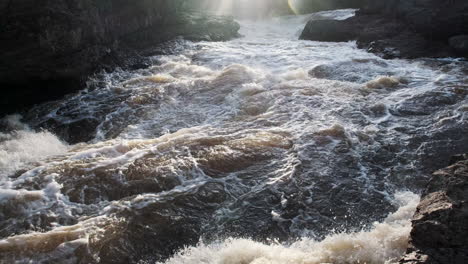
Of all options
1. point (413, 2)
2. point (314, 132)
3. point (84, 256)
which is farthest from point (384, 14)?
point (84, 256)

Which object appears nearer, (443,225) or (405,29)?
(443,225)

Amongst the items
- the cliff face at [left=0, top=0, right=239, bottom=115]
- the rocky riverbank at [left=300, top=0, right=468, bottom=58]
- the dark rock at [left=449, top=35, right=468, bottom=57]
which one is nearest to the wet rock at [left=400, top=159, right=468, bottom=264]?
the cliff face at [left=0, top=0, right=239, bottom=115]

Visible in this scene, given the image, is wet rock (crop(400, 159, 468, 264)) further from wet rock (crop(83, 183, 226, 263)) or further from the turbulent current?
wet rock (crop(83, 183, 226, 263))

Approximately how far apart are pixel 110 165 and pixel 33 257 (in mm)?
2386

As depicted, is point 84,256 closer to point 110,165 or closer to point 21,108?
point 110,165

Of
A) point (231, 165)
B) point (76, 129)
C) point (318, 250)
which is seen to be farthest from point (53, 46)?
point (318, 250)

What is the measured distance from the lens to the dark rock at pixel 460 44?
13.6 metres

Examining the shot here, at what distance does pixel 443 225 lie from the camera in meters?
4.24

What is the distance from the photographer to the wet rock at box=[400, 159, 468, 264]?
4021 mm

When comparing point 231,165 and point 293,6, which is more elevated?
point 293,6

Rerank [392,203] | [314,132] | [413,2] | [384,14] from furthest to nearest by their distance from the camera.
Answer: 1. [384,14]
2. [413,2]
3. [314,132]
4. [392,203]

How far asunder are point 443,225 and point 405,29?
47.1 feet

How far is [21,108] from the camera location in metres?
10.7

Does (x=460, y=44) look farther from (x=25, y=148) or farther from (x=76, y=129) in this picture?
(x=25, y=148)
